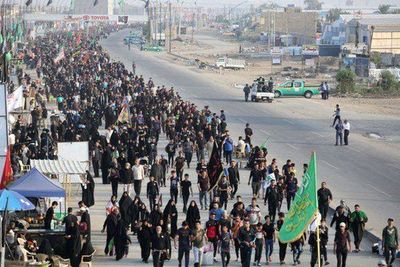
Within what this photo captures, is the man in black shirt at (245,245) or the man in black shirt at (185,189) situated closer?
the man in black shirt at (245,245)

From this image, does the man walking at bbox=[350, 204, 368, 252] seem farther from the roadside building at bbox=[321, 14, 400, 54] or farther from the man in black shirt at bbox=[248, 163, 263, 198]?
the roadside building at bbox=[321, 14, 400, 54]

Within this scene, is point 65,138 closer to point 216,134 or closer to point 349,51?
point 216,134

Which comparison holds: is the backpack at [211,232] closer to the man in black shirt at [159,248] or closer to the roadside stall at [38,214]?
the man in black shirt at [159,248]

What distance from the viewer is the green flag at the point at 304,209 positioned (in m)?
18.1

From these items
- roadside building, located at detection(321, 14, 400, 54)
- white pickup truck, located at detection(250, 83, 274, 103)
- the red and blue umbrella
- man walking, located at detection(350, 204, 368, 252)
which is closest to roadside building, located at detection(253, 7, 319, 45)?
roadside building, located at detection(321, 14, 400, 54)

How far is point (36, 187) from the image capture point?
24.0 metres

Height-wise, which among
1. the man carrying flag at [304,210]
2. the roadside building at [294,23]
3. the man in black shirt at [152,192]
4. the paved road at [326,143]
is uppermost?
the man carrying flag at [304,210]

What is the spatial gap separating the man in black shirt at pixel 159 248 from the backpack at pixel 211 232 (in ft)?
3.35

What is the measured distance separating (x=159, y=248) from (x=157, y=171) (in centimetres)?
825

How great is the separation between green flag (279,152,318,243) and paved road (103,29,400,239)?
788cm

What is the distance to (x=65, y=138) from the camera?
36.5 meters

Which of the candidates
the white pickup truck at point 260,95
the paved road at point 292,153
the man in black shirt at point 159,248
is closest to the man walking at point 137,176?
the paved road at point 292,153

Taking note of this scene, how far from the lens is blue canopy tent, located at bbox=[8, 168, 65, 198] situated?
23.8 metres

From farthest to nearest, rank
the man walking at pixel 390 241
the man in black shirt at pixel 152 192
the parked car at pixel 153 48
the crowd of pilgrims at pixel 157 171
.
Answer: the parked car at pixel 153 48 < the man in black shirt at pixel 152 192 < the crowd of pilgrims at pixel 157 171 < the man walking at pixel 390 241
